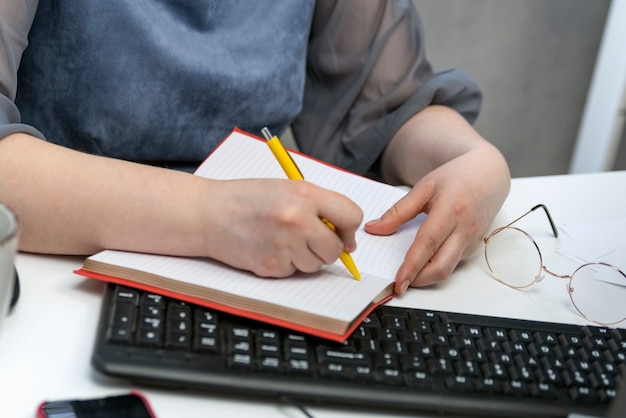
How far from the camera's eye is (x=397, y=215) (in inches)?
28.2

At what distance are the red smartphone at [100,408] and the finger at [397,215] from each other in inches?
11.9

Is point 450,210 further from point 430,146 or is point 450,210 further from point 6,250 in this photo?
point 6,250

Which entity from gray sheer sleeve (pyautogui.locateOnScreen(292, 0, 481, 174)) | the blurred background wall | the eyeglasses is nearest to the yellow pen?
the eyeglasses

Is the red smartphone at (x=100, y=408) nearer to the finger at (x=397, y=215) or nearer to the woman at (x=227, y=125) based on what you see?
the woman at (x=227, y=125)

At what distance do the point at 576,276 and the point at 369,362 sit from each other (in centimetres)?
30

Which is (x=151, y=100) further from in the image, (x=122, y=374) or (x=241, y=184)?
(x=122, y=374)

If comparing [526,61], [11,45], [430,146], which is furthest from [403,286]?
[526,61]

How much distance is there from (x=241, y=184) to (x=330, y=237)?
0.28 feet

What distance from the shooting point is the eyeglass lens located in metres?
0.70

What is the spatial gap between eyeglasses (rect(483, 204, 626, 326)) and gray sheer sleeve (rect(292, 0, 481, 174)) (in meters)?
0.25

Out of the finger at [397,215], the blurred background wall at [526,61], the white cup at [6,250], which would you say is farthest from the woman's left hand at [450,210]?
the blurred background wall at [526,61]

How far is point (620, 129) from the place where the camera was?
192cm

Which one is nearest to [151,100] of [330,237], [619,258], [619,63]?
[330,237]

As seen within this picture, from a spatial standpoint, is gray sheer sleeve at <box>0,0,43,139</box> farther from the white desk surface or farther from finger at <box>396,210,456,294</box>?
finger at <box>396,210,456,294</box>
